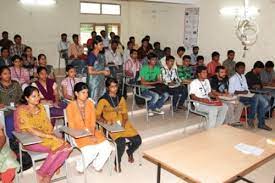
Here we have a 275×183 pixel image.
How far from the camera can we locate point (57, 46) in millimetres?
9234

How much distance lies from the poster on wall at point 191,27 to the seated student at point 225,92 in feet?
10.3

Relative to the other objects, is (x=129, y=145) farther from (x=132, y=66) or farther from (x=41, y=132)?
(x=132, y=66)

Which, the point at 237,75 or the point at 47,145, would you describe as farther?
the point at 237,75

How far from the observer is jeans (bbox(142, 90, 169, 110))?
207 inches

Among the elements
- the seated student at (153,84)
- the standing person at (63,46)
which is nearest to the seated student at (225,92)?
the seated student at (153,84)

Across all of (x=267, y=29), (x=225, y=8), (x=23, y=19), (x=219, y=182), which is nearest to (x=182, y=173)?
(x=219, y=182)

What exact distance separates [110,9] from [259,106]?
648 centimetres

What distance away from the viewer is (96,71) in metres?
4.53

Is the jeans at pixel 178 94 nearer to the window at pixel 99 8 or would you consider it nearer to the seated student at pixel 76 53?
the seated student at pixel 76 53

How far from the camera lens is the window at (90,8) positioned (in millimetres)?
9427

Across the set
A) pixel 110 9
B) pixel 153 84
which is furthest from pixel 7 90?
pixel 110 9

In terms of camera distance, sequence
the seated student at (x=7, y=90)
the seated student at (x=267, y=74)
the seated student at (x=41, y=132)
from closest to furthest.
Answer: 1. the seated student at (x=41, y=132)
2. the seated student at (x=7, y=90)
3. the seated student at (x=267, y=74)

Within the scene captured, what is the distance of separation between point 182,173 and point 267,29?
553cm

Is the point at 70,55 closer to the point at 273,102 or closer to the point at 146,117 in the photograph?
A: the point at 146,117
